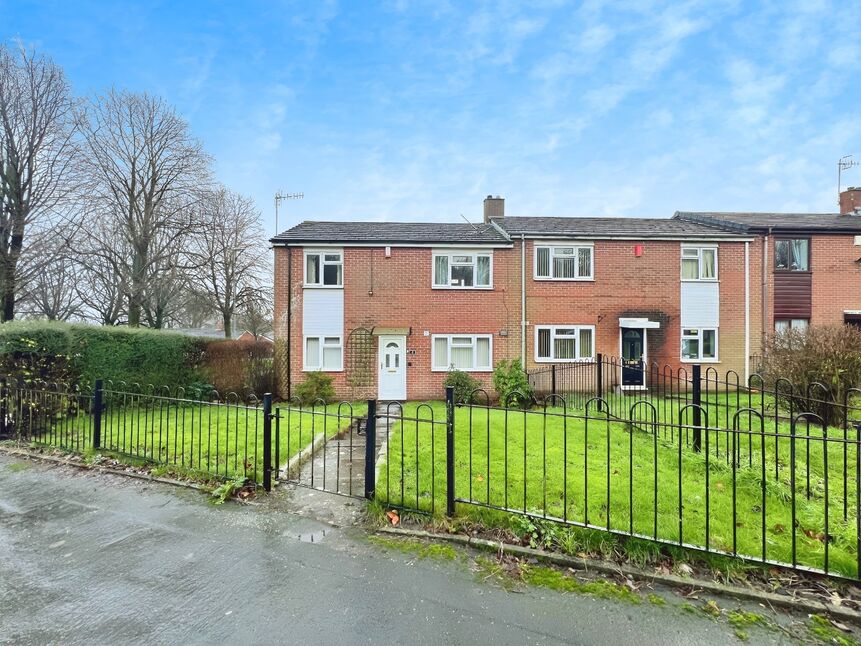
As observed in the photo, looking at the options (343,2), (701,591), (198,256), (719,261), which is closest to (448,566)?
(701,591)

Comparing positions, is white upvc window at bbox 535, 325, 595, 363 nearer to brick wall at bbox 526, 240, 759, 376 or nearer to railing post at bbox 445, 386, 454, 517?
brick wall at bbox 526, 240, 759, 376

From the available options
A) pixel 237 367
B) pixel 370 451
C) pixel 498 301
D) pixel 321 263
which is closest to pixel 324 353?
pixel 237 367

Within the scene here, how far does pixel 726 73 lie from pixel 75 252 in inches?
1049

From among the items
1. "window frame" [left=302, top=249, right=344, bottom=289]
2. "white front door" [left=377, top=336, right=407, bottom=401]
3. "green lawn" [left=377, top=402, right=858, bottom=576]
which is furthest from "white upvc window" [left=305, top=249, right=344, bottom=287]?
"green lawn" [left=377, top=402, right=858, bottom=576]

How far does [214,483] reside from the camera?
5.00 meters

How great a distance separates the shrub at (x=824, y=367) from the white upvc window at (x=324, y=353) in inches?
466

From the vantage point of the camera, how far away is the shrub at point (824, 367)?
7320mm

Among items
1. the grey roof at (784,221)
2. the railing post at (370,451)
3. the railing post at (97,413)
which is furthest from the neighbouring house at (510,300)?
the railing post at (370,451)

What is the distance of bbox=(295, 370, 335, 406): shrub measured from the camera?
13281mm

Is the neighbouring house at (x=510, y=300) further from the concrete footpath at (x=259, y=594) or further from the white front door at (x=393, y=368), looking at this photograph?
the concrete footpath at (x=259, y=594)

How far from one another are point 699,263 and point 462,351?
31.4 feet

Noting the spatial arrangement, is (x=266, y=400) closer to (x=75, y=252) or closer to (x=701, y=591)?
(x=701, y=591)

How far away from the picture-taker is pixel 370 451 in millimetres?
4277

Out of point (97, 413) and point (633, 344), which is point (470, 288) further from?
point (97, 413)
